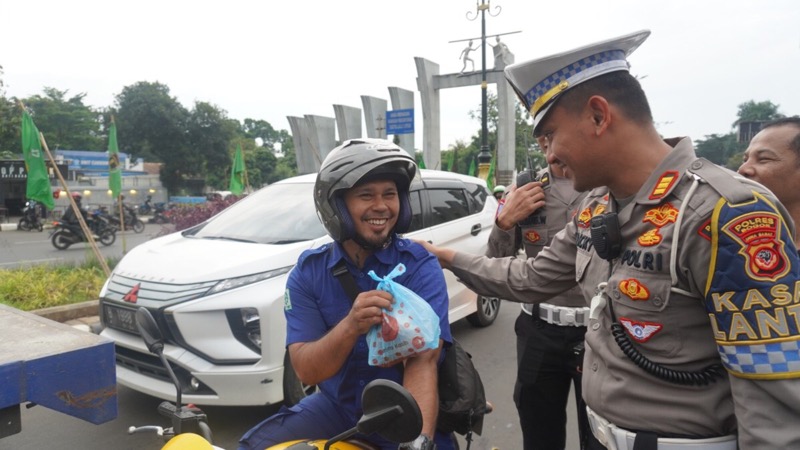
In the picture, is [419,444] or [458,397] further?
[458,397]

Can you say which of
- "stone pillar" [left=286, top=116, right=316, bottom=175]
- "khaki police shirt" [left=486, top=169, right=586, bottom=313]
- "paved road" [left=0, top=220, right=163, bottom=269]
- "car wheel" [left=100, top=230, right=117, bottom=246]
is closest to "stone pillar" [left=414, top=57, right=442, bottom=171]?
"stone pillar" [left=286, top=116, right=316, bottom=175]

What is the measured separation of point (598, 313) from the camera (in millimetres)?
1394

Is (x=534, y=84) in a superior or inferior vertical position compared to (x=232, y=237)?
superior

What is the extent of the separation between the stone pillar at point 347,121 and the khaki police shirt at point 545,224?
18077 mm

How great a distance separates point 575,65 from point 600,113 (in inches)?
5.9

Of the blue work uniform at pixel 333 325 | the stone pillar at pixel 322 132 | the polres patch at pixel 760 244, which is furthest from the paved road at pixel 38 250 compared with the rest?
the polres patch at pixel 760 244

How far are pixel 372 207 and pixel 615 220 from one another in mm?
780

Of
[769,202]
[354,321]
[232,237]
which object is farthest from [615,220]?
[232,237]

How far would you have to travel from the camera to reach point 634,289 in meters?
1.27

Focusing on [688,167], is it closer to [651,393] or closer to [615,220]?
[615,220]

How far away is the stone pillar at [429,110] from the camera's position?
19.6 m

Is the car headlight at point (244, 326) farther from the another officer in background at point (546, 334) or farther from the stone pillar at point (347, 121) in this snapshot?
the stone pillar at point (347, 121)

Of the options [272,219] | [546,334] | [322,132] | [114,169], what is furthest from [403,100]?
[546,334]

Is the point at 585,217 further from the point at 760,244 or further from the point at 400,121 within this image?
the point at 400,121
